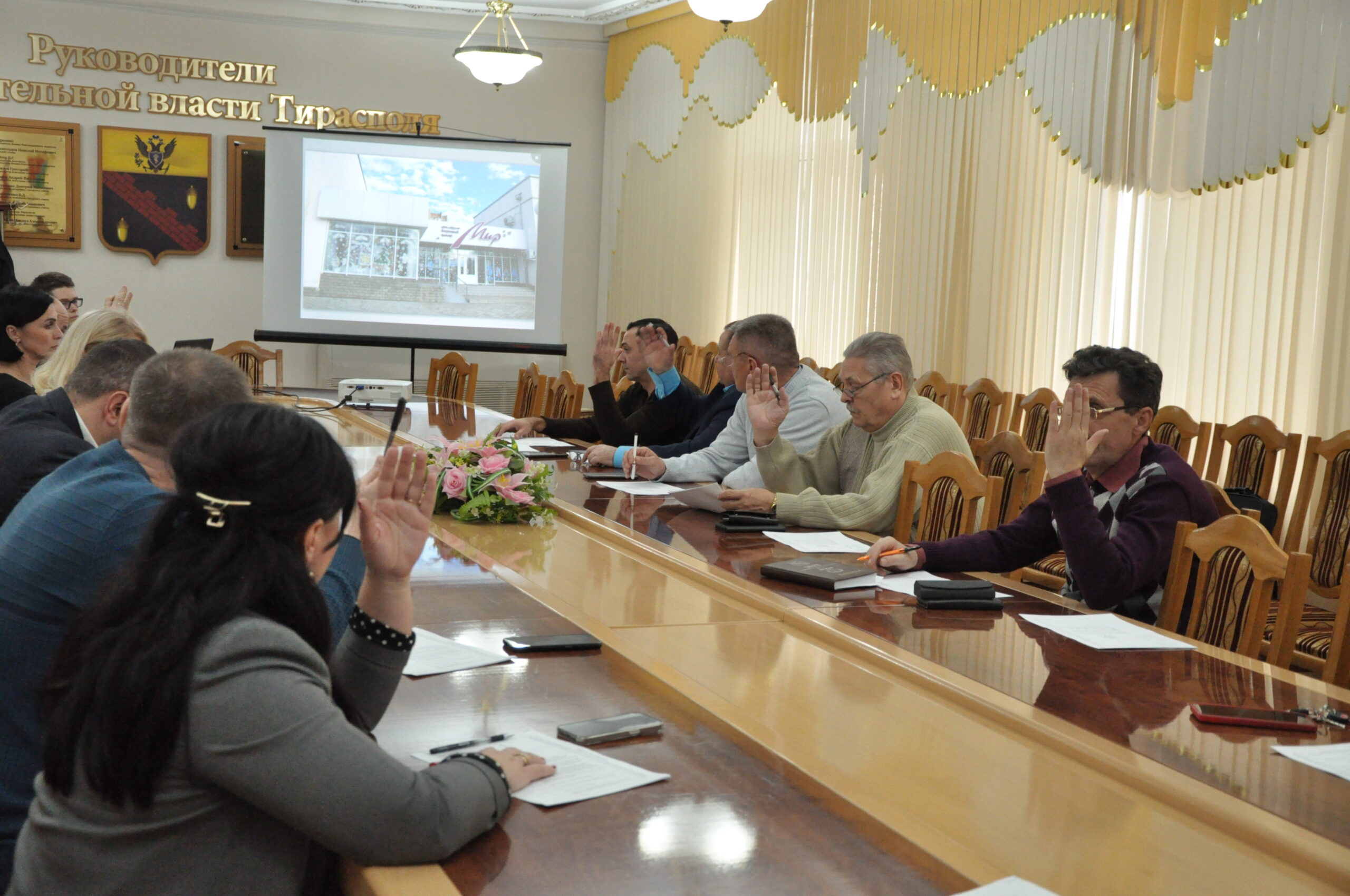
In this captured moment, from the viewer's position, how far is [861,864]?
1.27 metres

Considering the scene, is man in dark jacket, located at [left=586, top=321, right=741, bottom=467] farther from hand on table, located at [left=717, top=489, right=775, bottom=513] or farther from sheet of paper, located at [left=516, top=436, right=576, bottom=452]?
hand on table, located at [left=717, top=489, right=775, bottom=513]

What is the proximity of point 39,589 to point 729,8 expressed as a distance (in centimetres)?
432

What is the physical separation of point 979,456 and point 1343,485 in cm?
126

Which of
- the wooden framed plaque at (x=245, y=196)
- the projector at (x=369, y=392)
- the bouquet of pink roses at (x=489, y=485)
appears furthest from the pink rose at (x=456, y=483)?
the wooden framed plaque at (x=245, y=196)

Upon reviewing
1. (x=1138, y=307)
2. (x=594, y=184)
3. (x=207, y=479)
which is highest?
(x=594, y=184)

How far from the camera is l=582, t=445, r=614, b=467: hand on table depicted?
14.4 ft

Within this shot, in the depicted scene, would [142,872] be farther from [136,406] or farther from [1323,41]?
[1323,41]

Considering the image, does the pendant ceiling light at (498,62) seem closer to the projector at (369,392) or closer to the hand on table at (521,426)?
the projector at (369,392)

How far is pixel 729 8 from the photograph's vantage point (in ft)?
17.0

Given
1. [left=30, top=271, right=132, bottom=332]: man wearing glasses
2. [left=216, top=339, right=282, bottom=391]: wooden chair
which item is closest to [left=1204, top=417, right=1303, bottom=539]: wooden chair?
[left=30, top=271, right=132, bottom=332]: man wearing glasses

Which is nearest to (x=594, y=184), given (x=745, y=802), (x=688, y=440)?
(x=688, y=440)

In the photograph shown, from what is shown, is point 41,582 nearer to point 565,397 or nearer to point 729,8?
point 729,8

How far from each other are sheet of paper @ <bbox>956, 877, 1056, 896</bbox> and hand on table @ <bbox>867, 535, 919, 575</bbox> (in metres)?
1.47

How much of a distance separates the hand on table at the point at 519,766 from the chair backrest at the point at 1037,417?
Result: 163 inches
